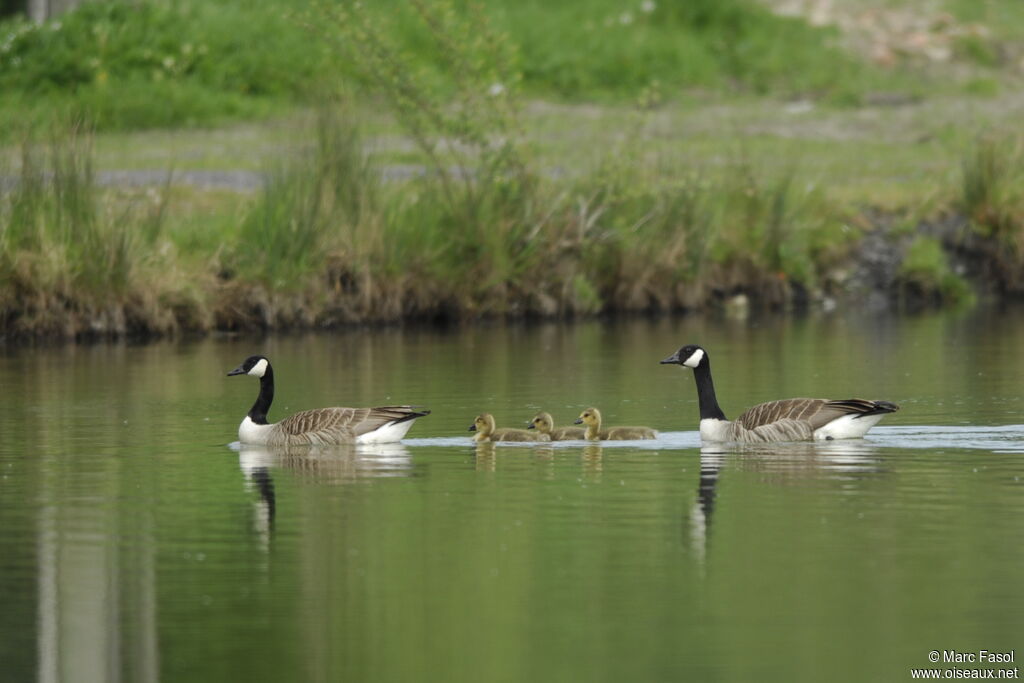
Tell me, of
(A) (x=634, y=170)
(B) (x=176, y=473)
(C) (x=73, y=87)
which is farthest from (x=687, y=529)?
(C) (x=73, y=87)

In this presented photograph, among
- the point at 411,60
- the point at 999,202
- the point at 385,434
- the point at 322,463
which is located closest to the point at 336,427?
the point at 385,434

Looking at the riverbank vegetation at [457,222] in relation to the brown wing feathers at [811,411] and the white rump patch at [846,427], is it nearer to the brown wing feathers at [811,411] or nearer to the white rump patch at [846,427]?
the brown wing feathers at [811,411]

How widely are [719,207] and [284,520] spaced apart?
19.7 meters

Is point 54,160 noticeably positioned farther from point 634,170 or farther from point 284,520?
point 284,520

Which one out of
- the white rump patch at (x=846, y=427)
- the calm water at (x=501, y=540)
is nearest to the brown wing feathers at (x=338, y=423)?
the calm water at (x=501, y=540)

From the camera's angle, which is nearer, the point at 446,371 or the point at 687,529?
the point at 687,529

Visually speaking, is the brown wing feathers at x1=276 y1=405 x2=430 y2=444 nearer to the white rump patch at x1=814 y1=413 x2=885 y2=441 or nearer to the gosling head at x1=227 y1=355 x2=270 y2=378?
the gosling head at x1=227 y1=355 x2=270 y2=378

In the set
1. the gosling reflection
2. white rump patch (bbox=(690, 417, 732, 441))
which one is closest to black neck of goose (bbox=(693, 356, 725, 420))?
white rump patch (bbox=(690, 417, 732, 441))

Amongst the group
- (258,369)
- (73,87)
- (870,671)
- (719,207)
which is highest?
(73,87)

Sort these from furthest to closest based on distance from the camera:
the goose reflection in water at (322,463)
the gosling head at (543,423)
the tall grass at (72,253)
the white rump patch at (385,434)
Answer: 1. the tall grass at (72,253)
2. the gosling head at (543,423)
3. the white rump patch at (385,434)
4. the goose reflection in water at (322,463)

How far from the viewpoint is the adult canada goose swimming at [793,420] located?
18.4 metres

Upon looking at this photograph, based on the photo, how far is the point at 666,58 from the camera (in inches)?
1928

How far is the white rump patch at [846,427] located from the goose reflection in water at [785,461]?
9 centimetres

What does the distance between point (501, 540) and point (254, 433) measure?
5.92 m
